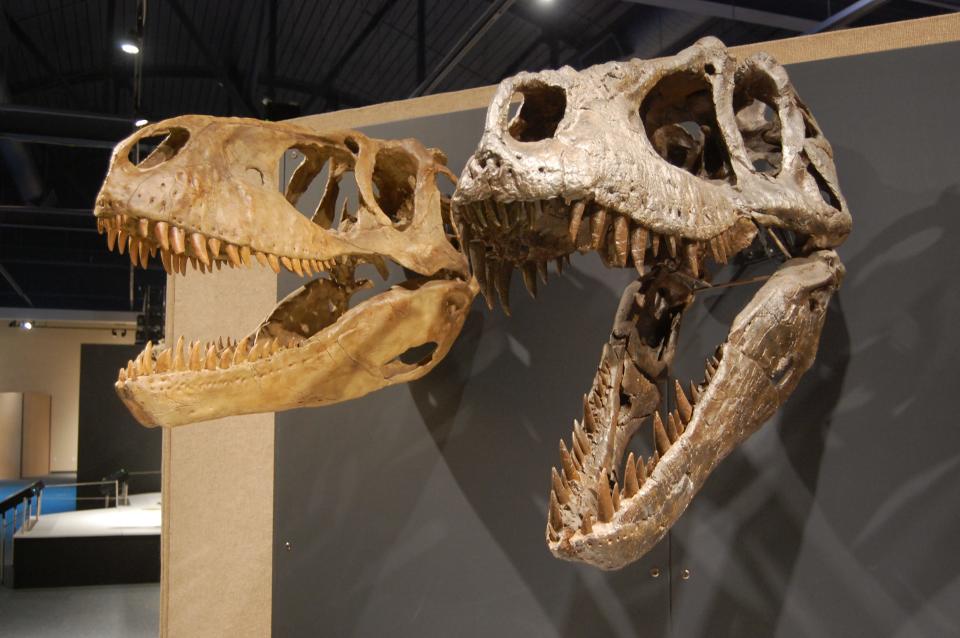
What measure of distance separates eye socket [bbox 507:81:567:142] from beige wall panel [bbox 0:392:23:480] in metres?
7.69

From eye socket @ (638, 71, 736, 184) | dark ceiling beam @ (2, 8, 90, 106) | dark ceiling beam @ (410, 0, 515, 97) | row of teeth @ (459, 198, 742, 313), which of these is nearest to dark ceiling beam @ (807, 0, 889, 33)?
dark ceiling beam @ (410, 0, 515, 97)

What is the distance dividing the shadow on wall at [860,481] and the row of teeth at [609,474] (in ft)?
2.12

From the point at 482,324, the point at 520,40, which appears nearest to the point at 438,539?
the point at 482,324

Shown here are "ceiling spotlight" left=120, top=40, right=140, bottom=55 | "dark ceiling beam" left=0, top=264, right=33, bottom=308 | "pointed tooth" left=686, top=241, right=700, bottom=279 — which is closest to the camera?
"pointed tooth" left=686, top=241, right=700, bottom=279

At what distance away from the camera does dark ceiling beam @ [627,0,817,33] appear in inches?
162

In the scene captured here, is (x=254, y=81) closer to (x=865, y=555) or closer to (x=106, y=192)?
(x=106, y=192)

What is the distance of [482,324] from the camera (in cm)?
260

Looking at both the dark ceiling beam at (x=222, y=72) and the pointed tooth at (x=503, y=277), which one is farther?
the dark ceiling beam at (x=222, y=72)

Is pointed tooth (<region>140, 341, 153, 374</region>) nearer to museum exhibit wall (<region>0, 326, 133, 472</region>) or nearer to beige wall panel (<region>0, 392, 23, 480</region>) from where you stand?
museum exhibit wall (<region>0, 326, 133, 472</region>)

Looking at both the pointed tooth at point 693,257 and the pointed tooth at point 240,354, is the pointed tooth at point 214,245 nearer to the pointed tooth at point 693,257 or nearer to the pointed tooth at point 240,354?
the pointed tooth at point 240,354

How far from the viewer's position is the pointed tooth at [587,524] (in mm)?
1477

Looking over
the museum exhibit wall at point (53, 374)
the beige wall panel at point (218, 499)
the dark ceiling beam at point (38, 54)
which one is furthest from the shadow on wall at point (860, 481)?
the museum exhibit wall at point (53, 374)

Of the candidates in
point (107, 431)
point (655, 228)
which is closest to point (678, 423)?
point (655, 228)

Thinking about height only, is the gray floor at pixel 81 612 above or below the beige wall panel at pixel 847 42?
below
